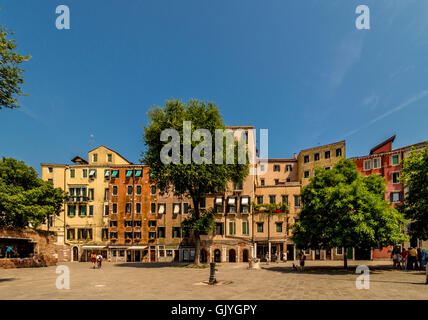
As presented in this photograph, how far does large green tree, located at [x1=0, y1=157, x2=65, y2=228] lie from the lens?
42.1 m

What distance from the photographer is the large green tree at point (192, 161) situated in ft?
111

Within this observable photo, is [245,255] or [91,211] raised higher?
[91,211]

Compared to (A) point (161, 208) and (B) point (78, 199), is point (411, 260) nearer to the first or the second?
(A) point (161, 208)

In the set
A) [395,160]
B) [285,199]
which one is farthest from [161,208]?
[395,160]

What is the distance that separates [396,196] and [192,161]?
33222mm

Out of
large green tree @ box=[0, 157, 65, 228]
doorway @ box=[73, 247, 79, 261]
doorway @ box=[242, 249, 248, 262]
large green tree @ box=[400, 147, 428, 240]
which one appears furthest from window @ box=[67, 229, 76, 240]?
large green tree @ box=[400, 147, 428, 240]

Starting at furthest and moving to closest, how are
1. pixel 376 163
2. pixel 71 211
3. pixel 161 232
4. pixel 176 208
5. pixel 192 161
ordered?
pixel 71 211, pixel 161 232, pixel 176 208, pixel 376 163, pixel 192 161

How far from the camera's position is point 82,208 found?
180 feet

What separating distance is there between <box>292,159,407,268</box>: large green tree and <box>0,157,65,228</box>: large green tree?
35.0 metres

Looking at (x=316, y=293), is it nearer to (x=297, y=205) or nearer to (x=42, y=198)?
(x=297, y=205)

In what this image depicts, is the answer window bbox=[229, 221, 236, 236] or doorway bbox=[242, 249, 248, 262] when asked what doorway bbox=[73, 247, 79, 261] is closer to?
window bbox=[229, 221, 236, 236]

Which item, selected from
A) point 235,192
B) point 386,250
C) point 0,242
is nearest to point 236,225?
point 235,192

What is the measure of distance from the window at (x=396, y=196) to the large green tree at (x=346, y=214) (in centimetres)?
2108
